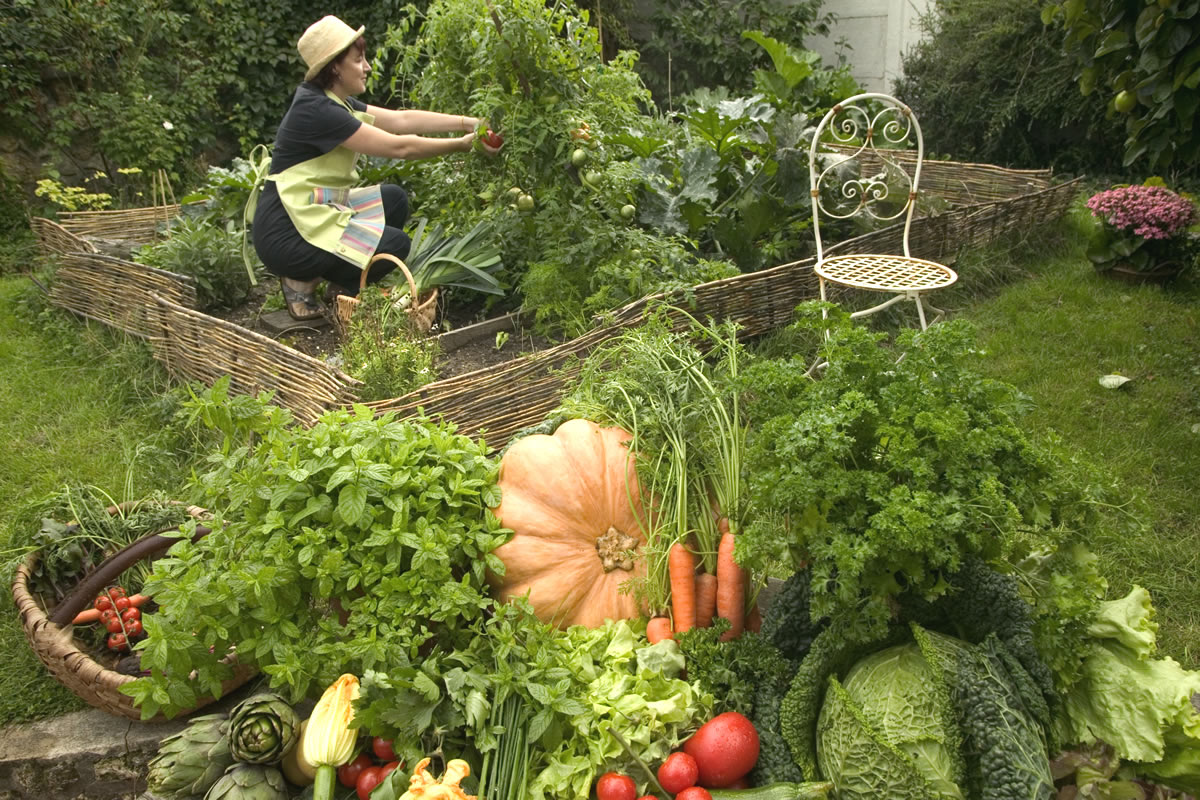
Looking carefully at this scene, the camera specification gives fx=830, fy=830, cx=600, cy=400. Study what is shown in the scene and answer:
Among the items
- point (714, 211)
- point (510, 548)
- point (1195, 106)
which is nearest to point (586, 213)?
point (714, 211)

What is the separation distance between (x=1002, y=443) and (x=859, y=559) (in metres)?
0.44

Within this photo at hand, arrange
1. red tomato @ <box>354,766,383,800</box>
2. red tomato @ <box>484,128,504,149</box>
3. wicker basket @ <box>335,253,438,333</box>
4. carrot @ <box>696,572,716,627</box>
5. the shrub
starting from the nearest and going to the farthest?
red tomato @ <box>354,766,383,800</box>, carrot @ <box>696,572,716,627</box>, wicker basket @ <box>335,253,438,333</box>, red tomato @ <box>484,128,504,149</box>, the shrub

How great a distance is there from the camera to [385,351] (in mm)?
3443

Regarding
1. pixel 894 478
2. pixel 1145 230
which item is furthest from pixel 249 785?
pixel 1145 230

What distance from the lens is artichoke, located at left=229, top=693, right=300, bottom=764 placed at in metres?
1.91

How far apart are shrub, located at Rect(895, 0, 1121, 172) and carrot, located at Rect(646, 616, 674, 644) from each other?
25.3 feet

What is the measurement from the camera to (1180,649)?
2.57 m

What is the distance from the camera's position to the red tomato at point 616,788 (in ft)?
5.66

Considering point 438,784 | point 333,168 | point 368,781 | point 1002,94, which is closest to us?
point 438,784

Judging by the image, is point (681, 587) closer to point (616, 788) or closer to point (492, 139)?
point (616, 788)

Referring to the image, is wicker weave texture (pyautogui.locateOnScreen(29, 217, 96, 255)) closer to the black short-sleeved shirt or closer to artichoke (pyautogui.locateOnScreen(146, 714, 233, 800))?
the black short-sleeved shirt

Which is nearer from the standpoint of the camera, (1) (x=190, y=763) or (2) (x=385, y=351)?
(1) (x=190, y=763)

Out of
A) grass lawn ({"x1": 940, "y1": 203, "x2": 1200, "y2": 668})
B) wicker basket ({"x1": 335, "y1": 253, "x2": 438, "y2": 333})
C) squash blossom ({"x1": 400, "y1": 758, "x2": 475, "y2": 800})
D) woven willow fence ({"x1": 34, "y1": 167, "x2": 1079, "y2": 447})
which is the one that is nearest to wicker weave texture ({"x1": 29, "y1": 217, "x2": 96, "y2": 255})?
woven willow fence ({"x1": 34, "y1": 167, "x2": 1079, "y2": 447})

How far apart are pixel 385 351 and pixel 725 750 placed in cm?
224
